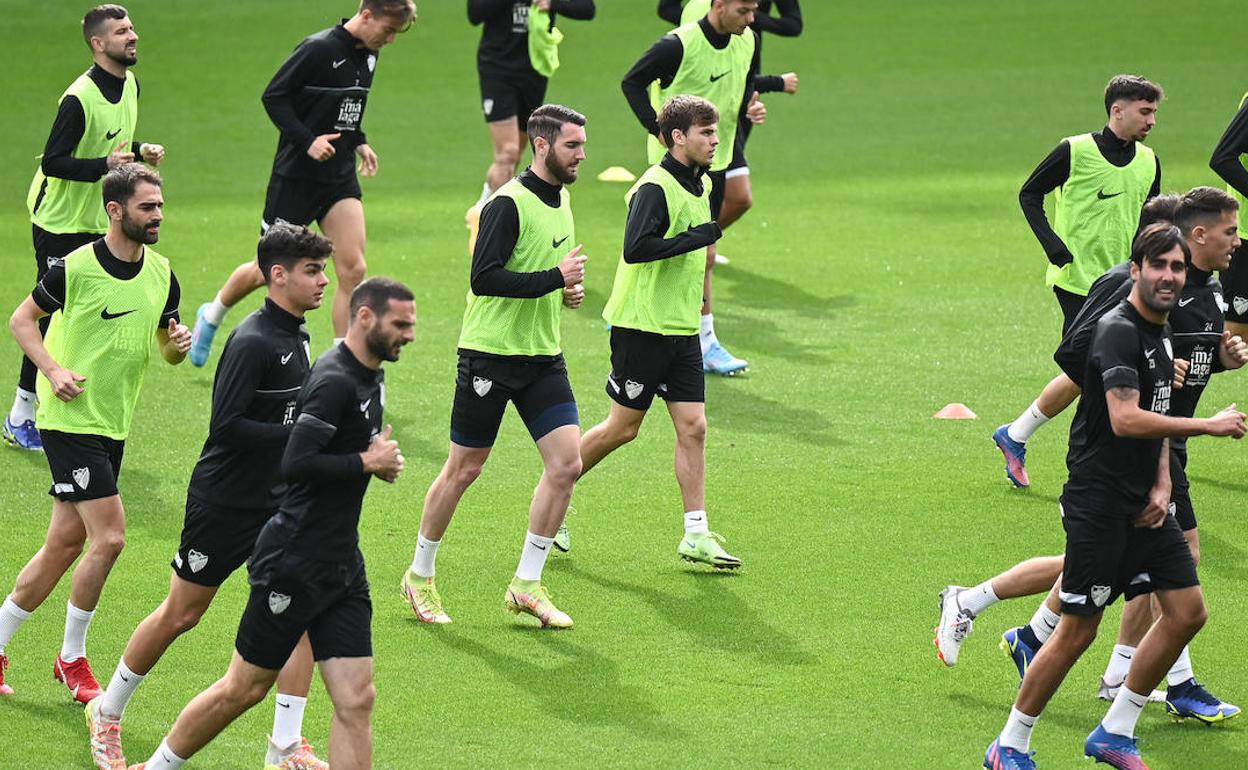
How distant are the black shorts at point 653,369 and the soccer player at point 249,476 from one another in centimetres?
257

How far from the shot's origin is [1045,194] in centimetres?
991

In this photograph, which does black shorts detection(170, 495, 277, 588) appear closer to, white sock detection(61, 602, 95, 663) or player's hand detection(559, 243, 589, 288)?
white sock detection(61, 602, 95, 663)

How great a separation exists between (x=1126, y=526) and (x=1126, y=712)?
73 cm

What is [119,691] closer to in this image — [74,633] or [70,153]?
[74,633]

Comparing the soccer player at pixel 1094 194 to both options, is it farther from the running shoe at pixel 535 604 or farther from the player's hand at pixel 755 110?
the running shoe at pixel 535 604

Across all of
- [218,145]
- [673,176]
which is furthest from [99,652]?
[218,145]

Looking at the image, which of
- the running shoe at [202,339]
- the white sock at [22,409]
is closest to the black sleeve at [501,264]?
the white sock at [22,409]

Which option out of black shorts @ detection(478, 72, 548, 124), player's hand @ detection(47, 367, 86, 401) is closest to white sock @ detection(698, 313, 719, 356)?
black shorts @ detection(478, 72, 548, 124)

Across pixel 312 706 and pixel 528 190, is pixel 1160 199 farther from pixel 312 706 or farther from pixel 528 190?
pixel 312 706

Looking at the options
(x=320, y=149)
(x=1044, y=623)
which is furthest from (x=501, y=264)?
(x=320, y=149)

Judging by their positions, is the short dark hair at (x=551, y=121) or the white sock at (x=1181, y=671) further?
the short dark hair at (x=551, y=121)

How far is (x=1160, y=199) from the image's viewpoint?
7.53 metres

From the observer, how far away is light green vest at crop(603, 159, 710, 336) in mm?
8992

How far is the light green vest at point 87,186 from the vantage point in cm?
1031
